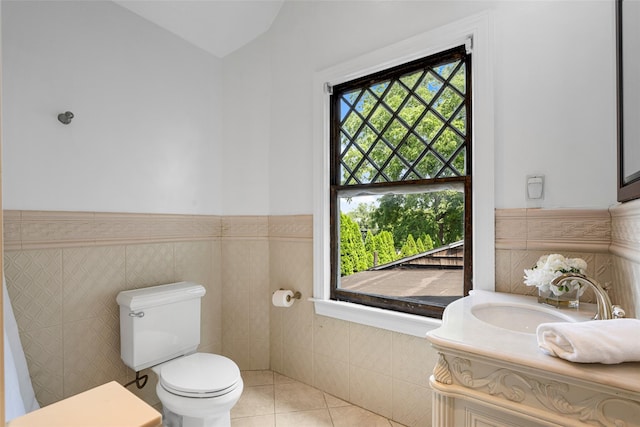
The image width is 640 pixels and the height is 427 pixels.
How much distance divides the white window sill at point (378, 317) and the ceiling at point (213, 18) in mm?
1888

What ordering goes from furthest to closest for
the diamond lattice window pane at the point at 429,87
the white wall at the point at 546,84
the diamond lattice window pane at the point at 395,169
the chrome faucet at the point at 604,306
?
the diamond lattice window pane at the point at 395,169 < the diamond lattice window pane at the point at 429,87 < the white wall at the point at 546,84 < the chrome faucet at the point at 604,306

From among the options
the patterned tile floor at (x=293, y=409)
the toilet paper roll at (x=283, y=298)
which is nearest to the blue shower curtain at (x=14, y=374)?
the patterned tile floor at (x=293, y=409)

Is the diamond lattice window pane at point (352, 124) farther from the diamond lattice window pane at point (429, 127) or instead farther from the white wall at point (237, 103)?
the diamond lattice window pane at point (429, 127)

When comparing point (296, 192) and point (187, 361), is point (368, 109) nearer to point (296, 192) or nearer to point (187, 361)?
point (296, 192)

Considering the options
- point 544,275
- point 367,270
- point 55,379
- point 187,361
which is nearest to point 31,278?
point 55,379

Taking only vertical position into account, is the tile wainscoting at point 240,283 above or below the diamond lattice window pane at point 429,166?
below

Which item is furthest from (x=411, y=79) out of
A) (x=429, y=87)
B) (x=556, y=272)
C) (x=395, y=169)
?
(x=556, y=272)

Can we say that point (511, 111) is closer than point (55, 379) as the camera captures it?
Yes

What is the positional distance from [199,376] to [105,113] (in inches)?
58.8

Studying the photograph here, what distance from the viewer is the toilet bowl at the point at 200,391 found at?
155 cm

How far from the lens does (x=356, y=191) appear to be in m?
2.12

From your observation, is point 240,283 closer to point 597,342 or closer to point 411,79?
point 411,79

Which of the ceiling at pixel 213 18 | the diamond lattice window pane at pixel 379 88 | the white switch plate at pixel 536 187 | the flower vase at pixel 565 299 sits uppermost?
Result: the ceiling at pixel 213 18

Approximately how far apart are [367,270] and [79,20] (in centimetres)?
209
